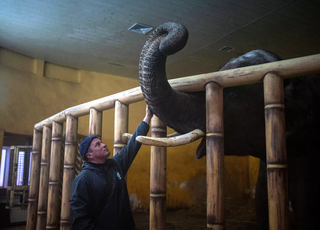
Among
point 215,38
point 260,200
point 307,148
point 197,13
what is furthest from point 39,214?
point 215,38

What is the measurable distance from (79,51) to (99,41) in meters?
0.66

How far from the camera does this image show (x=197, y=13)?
4801mm

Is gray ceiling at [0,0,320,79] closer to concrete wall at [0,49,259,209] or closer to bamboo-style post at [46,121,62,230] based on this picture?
concrete wall at [0,49,259,209]

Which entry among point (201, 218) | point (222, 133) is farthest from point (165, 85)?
point (201, 218)

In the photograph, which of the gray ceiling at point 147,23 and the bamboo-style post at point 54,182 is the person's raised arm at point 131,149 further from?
the gray ceiling at point 147,23

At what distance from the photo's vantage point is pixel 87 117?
7.34m

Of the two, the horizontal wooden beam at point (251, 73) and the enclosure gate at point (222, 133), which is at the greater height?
the horizontal wooden beam at point (251, 73)

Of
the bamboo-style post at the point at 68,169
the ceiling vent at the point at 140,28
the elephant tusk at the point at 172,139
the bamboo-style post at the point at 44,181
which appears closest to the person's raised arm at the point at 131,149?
the elephant tusk at the point at 172,139

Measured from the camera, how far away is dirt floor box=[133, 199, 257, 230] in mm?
5730

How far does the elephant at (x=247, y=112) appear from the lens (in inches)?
74.2

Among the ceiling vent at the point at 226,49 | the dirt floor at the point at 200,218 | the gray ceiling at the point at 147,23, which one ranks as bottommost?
the dirt floor at the point at 200,218

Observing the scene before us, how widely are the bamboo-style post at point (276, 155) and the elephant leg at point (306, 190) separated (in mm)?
661

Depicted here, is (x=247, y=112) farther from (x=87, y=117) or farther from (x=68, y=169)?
(x=87, y=117)

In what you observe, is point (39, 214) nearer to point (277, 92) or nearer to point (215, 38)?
point (277, 92)
